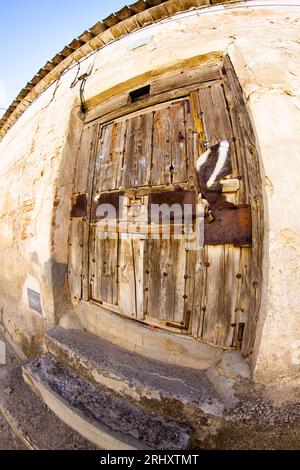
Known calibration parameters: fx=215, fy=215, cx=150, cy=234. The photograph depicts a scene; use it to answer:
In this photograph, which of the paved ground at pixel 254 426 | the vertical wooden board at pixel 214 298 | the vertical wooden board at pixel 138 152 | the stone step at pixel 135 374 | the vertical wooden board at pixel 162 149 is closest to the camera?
the paved ground at pixel 254 426

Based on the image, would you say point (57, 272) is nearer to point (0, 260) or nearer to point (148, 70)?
point (0, 260)

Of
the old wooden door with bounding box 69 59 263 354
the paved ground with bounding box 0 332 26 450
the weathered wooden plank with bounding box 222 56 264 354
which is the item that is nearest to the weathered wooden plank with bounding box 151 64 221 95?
the old wooden door with bounding box 69 59 263 354

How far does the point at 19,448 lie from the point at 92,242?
178cm

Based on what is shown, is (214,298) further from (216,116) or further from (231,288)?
(216,116)

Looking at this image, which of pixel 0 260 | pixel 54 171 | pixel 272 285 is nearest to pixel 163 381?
pixel 272 285

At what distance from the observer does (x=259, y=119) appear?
1.54m

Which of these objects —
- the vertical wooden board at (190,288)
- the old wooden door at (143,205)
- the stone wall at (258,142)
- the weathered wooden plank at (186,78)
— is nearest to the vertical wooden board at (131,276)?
the old wooden door at (143,205)

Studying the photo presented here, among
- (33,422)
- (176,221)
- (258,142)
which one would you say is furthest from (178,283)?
(33,422)

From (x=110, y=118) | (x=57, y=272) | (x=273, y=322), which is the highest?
(x=110, y=118)

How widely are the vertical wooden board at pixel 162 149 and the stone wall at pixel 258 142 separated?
1.59 ft

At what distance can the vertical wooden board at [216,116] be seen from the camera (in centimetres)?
179

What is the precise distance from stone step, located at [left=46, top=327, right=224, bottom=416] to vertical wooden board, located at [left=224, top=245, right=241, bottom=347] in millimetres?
405

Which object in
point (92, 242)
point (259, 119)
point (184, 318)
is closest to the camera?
point (259, 119)

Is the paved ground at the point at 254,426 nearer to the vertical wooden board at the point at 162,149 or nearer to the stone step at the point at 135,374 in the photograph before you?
the stone step at the point at 135,374
